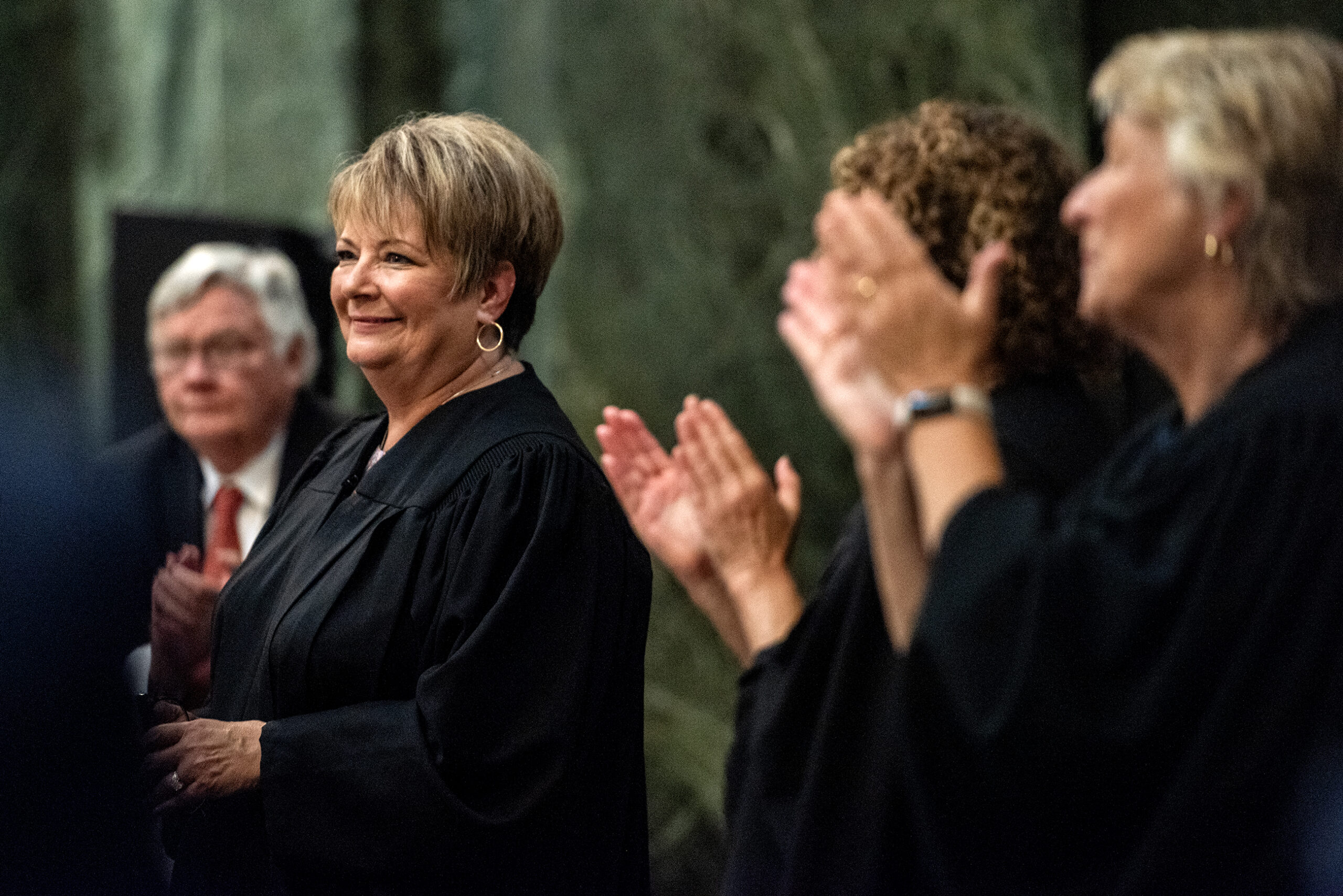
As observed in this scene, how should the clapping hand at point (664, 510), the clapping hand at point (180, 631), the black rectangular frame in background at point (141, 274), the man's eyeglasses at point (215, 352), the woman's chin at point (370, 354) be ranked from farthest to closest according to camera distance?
the black rectangular frame in background at point (141, 274) → the man's eyeglasses at point (215, 352) → the clapping hand at point (180, 631) → the woman's chin at point (370, 354) → the clapping hand at point (664, 510)

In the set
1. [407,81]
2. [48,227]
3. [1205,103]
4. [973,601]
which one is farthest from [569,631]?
[48,227]

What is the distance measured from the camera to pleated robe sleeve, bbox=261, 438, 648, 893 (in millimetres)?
2230

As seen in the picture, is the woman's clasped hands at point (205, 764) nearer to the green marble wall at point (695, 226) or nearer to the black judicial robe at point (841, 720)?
the black judicial robe at point (841, 720)

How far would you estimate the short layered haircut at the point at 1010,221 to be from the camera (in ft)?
6.66

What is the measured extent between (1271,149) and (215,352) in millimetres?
3084

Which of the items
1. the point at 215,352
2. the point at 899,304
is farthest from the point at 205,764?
the point at 215,352

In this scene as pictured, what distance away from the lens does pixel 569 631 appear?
90.5 inches

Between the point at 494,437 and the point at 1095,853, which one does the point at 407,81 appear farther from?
the point at 1095,853

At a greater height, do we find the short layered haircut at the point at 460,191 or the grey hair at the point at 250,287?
the short layered haircut at the point at 460,191

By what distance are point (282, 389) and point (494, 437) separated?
1.88 meters

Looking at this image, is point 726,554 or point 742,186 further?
point 742,186

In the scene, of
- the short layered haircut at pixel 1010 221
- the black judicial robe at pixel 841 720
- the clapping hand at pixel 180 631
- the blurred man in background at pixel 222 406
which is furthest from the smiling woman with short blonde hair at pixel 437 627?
the blurred man in background at pixel 222 406

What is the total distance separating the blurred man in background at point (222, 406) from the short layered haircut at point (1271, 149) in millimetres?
2685

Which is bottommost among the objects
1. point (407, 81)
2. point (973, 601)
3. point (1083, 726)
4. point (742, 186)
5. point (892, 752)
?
point (892, 752)
